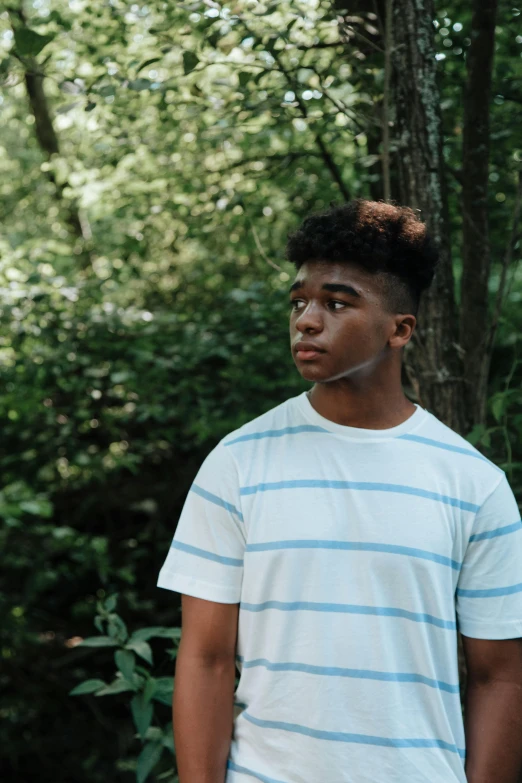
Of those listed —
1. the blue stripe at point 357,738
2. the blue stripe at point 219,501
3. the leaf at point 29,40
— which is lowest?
the blue stripe at point 357,738

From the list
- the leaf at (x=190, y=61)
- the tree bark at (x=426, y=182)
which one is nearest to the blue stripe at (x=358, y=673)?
the tree bark at (x=426, y=182)

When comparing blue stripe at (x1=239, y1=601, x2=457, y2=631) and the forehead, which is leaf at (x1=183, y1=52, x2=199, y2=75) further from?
blue stripe at (x1=239, y1=601, x2=457, y2=631)

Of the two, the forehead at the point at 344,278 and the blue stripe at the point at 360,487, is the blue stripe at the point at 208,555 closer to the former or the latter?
the blue stripe at the point at 360,487

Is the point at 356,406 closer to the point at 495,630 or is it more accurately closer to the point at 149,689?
the point at 495,630

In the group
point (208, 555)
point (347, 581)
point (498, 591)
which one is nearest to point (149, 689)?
point (208, 555)

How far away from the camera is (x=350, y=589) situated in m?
1.43

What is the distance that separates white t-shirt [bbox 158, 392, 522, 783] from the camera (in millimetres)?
1408

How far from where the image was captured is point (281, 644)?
1.44m

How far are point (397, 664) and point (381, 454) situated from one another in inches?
13.8

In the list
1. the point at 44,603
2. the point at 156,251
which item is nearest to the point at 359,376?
the point at 44,603

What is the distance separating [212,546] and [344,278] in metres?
0.52

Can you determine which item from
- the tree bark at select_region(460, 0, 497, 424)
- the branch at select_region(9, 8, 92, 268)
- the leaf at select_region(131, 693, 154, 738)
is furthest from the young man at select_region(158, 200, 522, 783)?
the branch at select_region(9, 8, 92, 268)

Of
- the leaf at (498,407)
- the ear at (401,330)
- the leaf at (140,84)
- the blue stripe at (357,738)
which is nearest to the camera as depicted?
the blue stripe at (357,738)

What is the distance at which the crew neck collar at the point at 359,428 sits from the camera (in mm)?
1558
